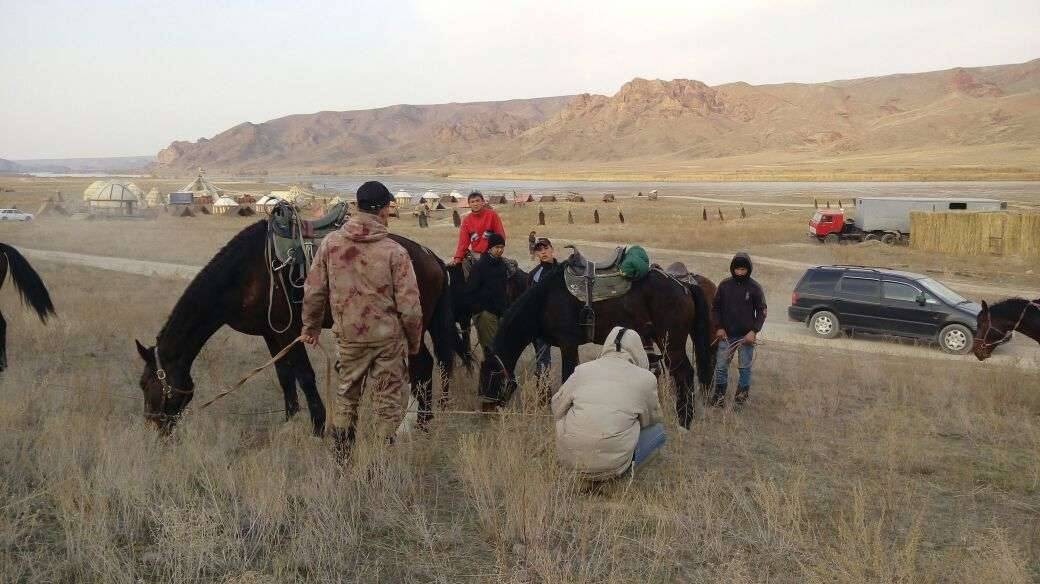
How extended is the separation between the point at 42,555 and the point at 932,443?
265 inches

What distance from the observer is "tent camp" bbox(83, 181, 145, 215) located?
5694 cm

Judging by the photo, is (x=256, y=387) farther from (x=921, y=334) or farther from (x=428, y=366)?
(x=921, y=334)

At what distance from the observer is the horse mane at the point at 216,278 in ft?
20.8

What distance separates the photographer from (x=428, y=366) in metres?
7.01

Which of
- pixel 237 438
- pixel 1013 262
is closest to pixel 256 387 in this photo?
pixel 237 438

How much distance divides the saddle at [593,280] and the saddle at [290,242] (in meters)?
2.34

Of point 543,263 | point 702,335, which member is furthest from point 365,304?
point 702,335

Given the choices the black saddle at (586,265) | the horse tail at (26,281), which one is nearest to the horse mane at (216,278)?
the black saddle at (586,265)

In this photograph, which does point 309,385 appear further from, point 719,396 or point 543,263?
point 719,396

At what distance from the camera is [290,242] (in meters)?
6.58

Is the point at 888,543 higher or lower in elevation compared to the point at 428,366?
lower

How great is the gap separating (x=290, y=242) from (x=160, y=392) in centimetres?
162

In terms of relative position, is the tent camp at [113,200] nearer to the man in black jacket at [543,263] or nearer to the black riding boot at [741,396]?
the man in black jacket at [543,263]

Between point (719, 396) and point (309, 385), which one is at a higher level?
point (309, 385)
